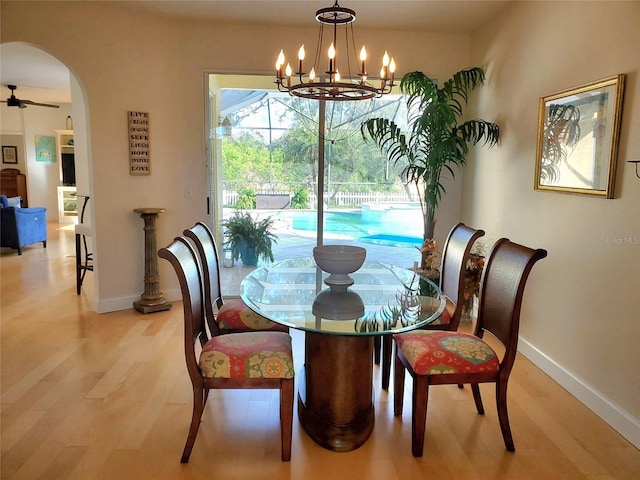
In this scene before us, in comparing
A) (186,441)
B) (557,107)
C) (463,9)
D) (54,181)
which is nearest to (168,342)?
(186,441)

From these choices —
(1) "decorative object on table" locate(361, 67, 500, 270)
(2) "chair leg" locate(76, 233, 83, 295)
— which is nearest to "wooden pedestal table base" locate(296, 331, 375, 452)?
(1) "decorative object on table" locate(361, 67, 500, 270)

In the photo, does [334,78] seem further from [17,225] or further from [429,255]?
[17,225]

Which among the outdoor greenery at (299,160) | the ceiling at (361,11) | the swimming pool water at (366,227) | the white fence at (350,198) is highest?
the ceiling at (361,11)

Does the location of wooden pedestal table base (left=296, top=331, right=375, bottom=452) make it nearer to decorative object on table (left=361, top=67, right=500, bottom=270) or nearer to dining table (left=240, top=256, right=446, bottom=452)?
dining table (left=240, top=256, right=446, bottom=452)

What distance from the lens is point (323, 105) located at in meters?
4.34

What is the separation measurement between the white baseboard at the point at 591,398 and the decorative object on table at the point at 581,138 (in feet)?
3.59

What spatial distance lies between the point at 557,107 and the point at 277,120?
2475 mm

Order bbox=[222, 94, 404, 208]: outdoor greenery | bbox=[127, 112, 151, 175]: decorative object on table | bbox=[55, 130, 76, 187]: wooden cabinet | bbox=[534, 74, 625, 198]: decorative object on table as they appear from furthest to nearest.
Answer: bbox=[55, 130, 76, 187]: wooden cabinet → bbox=[222, 94, 404, 208]: outdoor greenery → bbox=[127, 112, 151, 175]: decorative object on table → bbox=[534, 74, 625, 198]: decorative object on table

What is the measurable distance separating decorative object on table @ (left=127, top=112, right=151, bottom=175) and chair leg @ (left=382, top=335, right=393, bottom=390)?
8.88ft

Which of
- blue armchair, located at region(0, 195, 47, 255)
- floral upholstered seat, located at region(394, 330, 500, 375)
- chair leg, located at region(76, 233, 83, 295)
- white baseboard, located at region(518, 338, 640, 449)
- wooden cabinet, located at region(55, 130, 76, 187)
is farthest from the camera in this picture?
wooden cabinet, located at region(55, 130, 76, 187)

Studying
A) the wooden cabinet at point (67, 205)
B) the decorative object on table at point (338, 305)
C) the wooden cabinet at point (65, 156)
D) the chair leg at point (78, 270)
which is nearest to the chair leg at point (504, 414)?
the decorative object on table at point (338, 305)

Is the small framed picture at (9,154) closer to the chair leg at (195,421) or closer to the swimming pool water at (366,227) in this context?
the swimming pool water at (366,227)

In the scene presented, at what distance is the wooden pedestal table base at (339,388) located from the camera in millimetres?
2139

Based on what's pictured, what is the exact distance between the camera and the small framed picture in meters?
9.56
